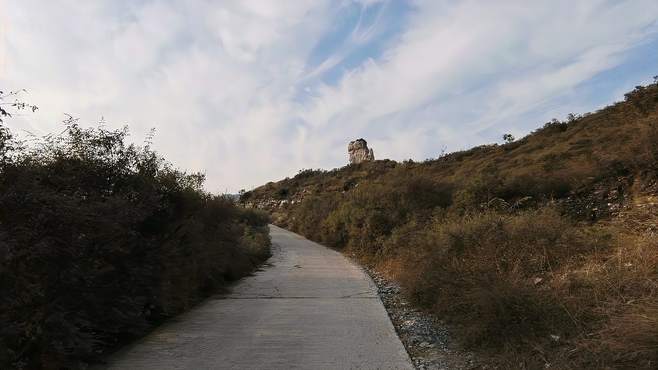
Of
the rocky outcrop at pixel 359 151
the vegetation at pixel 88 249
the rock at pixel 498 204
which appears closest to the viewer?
the vegetation at pixel 88 249

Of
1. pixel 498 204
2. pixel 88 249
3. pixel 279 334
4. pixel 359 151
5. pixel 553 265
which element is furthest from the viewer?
pixel 359 151

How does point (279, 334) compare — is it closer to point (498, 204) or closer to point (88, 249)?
A: point (88, 249)

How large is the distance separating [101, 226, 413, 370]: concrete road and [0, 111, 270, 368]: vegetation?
1.87 feet

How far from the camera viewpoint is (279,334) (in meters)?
8.44

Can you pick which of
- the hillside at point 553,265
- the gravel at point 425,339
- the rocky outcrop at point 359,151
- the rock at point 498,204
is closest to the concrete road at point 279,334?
the gravel at point 425,339

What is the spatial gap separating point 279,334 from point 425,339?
2299 millimetres

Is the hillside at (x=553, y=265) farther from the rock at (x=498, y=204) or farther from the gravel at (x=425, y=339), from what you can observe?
the gravel at (x=425, y=339)

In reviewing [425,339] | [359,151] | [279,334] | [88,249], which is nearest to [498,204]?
[425,339]

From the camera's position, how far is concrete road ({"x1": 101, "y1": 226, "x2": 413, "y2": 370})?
6.88m

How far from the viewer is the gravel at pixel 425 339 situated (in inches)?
269

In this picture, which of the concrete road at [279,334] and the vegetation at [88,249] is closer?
the vegetation at [88,249]

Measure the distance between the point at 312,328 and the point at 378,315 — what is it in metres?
1.58

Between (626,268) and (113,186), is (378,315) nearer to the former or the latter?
(626,268)

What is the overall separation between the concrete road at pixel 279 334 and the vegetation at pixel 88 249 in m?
0.57
